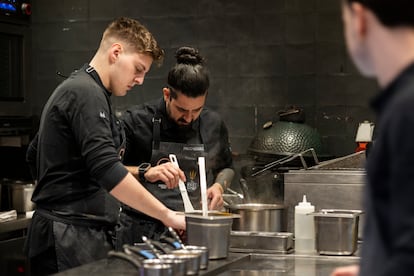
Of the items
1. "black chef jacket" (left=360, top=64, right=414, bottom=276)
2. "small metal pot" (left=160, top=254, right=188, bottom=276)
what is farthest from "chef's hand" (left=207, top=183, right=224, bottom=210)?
"black chef jacket" (left=360, top=64, right=414, bottom=276)

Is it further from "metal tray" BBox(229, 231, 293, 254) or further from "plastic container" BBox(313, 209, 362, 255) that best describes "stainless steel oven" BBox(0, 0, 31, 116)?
"plastic container" BBox(313, 209, 362, 255)

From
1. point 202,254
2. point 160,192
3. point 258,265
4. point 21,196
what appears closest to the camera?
point 202,254

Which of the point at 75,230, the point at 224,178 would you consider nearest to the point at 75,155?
the point at 75,230

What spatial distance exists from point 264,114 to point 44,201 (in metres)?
2.26

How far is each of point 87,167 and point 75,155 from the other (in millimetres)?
83

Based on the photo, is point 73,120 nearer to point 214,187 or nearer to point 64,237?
point 64,237

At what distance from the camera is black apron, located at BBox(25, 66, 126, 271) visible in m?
→ 2.86

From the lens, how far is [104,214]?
116 inches

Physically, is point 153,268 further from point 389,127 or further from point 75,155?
point 389,127

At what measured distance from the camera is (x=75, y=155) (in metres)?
2.84

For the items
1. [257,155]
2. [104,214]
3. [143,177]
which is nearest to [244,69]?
[257,155]

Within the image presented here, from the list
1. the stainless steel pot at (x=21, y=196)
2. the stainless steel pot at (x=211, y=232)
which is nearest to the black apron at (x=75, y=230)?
the stainless steel pot at (x=211, y=232)

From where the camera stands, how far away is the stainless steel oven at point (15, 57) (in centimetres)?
461

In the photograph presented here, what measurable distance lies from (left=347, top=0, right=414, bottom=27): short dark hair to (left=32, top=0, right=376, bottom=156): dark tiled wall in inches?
138
